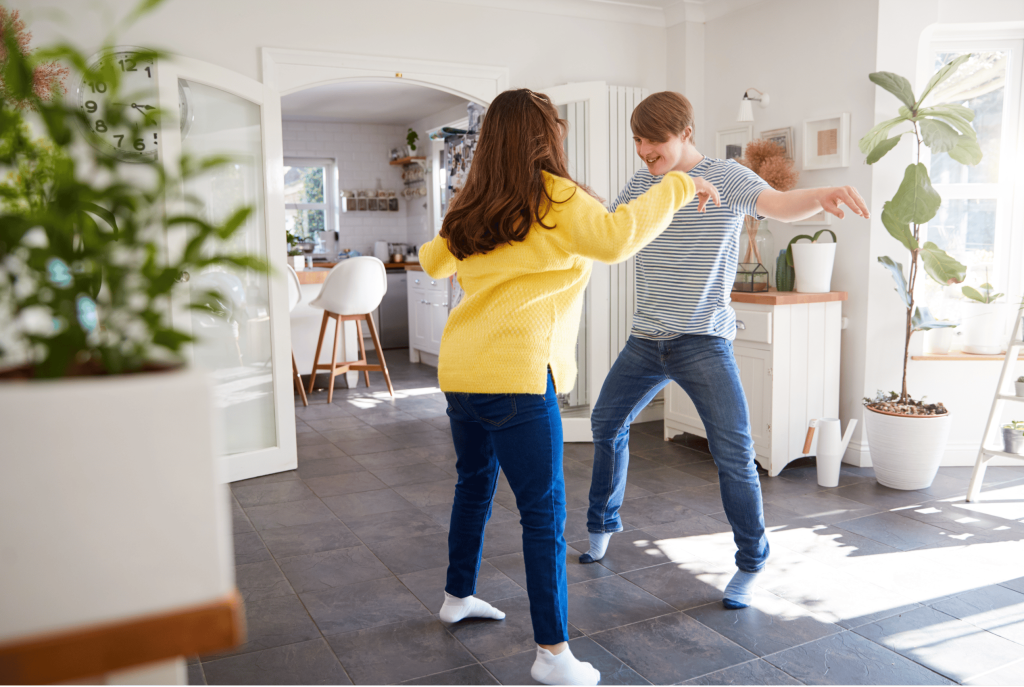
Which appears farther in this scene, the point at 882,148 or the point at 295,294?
the point at 295,294

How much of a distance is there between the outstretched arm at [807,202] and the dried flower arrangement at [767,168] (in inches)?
70.5

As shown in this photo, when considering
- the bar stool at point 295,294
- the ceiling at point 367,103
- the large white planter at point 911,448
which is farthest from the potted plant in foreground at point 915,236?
the ceiling at point 367,103

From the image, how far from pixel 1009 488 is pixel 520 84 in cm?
313

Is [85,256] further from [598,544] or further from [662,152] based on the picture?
[598,544]

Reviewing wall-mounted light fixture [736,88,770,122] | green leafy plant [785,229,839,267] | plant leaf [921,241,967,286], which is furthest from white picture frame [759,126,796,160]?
plant leaf [921,241,967,286]

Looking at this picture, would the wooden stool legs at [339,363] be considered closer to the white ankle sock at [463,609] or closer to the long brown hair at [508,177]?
the white ankle sock at [463,609]

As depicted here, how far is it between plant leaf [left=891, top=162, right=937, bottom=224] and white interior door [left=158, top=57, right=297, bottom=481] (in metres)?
2.80

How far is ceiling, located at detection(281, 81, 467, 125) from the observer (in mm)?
6656

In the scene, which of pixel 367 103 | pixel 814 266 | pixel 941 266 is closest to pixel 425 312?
pixel 367 103

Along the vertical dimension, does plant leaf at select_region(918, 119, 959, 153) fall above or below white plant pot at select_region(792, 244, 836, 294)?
above

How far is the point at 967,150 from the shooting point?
3.35m

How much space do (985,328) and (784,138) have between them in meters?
1.38

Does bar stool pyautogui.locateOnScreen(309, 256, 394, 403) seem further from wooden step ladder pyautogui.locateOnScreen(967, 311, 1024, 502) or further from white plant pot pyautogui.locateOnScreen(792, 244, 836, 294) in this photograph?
wooden step ladder pyautogui.locateOnScreen(967, 311, 1024, 502)

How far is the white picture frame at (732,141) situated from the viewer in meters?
4.41
